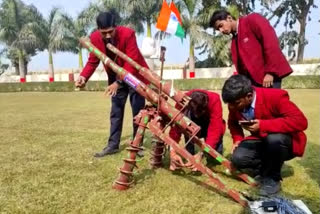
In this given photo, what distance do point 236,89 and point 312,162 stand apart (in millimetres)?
2348

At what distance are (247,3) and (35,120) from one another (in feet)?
85.9

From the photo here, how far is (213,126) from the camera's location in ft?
14.9

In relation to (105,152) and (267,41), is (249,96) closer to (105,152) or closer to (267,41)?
(267,41)

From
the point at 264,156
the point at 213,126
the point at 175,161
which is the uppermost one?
the point at 213,126

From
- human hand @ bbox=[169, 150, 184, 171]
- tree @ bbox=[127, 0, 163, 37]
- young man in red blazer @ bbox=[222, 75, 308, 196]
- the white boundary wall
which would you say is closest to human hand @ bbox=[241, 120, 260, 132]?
young man in red blazer @ bbox=[222, 75, 308, 196]

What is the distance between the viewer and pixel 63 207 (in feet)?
11.8

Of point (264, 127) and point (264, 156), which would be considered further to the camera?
point (264, 156)

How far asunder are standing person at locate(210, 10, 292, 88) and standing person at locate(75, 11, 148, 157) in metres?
1.16

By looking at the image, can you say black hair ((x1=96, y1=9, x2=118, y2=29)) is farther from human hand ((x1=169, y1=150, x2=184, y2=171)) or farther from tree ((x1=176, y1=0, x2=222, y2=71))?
tree ((x1=176, y1=0, x2=222, y2=71))

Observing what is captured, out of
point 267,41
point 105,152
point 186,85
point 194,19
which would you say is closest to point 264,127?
point 267,41

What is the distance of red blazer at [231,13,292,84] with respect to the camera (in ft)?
14.0

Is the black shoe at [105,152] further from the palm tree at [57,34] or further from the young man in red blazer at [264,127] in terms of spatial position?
the palm tree at [57,34]

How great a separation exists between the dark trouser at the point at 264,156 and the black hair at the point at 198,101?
2.17 ft

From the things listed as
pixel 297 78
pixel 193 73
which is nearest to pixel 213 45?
pixel 193 73
